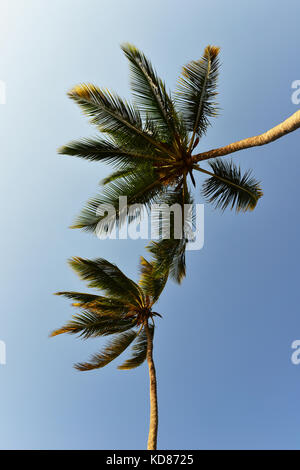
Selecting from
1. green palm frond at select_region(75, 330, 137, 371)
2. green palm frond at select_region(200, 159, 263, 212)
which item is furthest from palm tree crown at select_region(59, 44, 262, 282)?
green palm frond at select_region(75, 330, 137, 371)

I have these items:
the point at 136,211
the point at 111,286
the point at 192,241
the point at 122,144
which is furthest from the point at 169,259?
the point at 122,144

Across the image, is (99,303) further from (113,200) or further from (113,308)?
(113,200)

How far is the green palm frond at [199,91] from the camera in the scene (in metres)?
7.22

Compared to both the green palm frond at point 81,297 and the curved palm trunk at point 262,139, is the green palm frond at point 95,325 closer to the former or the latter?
the green palm frond at point 81,297

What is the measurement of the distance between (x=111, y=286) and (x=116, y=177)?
3.72 metres

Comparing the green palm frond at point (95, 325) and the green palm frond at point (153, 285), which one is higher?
the green palm frond at point (153, 285)

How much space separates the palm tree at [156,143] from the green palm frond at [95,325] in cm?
304

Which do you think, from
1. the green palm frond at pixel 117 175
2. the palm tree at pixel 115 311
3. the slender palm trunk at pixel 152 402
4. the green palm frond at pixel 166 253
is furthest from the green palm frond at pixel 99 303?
the green palm frond at pixel 117 175

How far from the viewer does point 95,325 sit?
30.0ft

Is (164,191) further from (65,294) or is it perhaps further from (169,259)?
(65,294)

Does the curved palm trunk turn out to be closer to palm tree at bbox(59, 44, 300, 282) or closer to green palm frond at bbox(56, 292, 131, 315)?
palm tree at bbox(59, 44, 300, 282)

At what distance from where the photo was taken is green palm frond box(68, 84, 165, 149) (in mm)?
7145

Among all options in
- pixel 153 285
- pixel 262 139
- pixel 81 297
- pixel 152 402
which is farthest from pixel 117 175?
pixel 152 402
